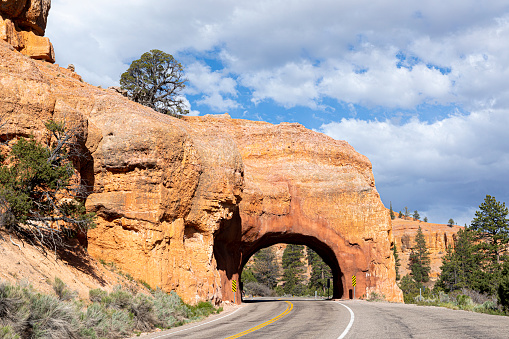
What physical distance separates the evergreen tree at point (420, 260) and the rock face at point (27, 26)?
76.0m

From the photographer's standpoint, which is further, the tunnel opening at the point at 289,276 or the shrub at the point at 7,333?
the tunnel opening at the point at 289,276

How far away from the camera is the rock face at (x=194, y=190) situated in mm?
22236

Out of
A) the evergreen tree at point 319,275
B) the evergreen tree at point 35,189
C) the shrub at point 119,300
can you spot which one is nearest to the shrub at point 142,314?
the shrub at point 119,300

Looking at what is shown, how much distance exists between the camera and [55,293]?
45.3 feet

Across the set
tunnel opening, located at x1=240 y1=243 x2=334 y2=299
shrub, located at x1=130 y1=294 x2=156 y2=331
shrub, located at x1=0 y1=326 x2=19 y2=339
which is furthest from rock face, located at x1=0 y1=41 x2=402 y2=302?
tunnel opening, located at x1=240 y1=243 x2=334 y2=299

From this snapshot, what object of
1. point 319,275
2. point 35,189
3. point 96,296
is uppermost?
point 35,189

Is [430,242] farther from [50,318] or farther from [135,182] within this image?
[50,318]

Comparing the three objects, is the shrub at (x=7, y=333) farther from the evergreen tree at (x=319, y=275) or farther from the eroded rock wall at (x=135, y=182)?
the evergreen tree at (x=319, y=275)

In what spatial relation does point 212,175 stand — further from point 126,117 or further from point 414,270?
point 414,270

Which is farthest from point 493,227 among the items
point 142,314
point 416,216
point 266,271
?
point 416,216

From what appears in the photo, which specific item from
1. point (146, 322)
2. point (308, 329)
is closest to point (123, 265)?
point (146, 322)

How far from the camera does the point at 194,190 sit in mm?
26766

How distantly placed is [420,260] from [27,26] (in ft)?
278

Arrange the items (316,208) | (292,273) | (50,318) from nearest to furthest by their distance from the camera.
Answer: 1. (50,318)
2. (316,208)
3. (292,273)
